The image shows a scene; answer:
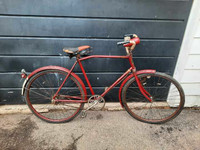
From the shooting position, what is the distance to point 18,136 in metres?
2.14

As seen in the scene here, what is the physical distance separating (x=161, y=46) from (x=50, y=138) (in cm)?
237

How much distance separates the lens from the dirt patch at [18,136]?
2.01 metres

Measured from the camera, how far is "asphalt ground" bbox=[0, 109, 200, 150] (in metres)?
2.04

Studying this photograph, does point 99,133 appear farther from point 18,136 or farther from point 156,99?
point 156,99

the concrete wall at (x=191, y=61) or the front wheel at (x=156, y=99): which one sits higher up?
the concrete wall at (x=191, y=61)

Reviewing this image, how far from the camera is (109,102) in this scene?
2848 millimetres

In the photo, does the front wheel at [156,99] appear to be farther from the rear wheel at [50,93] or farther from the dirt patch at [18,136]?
the dirt patch at [18,136]

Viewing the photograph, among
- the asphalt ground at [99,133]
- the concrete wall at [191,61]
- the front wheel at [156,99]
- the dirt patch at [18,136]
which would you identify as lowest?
the dirt patch at [18,136]

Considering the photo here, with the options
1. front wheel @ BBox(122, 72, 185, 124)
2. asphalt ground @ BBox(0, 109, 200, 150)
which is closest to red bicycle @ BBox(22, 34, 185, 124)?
front wheel @ BBox(122, 72, 185, 124)

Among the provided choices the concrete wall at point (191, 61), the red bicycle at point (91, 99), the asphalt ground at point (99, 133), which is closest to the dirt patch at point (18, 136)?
the asphalt ground at point (99, 133)

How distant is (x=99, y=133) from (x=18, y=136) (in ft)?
4.12

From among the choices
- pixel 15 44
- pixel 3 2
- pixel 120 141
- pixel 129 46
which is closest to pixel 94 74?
pixel 129 46

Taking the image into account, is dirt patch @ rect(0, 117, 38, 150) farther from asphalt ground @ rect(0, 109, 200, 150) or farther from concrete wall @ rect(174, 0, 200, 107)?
concrete wall @ rect(174, 0, 200, 107)

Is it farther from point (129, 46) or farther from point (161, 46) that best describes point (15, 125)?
point (161, 46)
